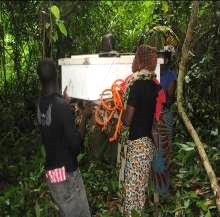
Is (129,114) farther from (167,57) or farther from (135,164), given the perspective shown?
(167,57)

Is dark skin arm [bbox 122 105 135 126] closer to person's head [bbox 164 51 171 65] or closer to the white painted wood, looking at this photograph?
the white painted wood

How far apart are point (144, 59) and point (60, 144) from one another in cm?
116

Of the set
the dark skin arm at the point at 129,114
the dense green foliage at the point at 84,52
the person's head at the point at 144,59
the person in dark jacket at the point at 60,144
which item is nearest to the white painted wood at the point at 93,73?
the person's head at the point at 144,59

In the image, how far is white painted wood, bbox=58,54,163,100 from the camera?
4.59 meters

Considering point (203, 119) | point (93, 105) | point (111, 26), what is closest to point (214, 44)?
point (203, 119)

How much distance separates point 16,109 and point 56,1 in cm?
178

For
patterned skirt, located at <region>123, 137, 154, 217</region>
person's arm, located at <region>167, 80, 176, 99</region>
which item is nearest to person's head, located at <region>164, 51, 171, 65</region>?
person's arm, located at <region>167, 80, 176, 99</region>

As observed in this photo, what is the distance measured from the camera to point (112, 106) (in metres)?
4.82

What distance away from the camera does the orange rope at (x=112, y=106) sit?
15.3ft

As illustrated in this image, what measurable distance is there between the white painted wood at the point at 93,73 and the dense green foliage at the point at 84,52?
1.13m

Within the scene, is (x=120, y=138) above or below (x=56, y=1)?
below

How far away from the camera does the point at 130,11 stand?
941 cm

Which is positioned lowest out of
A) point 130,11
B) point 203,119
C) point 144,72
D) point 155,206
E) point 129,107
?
point 155,206

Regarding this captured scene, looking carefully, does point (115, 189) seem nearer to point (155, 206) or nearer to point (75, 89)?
point (155, 206)
